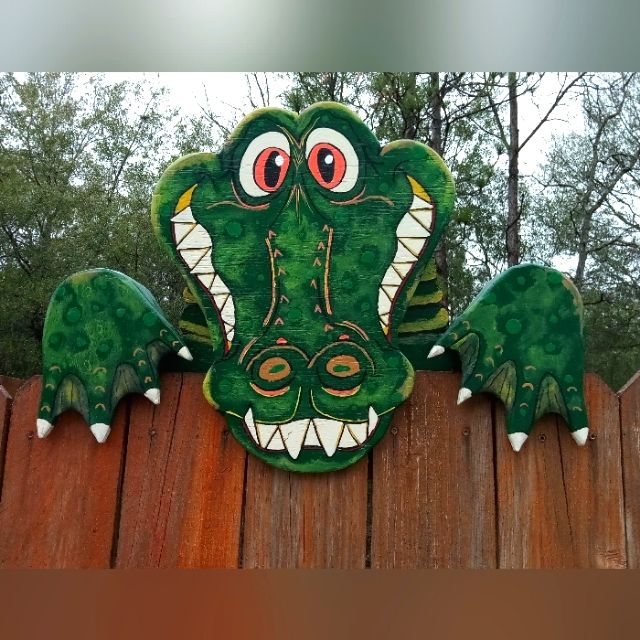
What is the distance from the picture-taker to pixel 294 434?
1829mm

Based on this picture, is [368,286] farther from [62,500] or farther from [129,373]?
[62,500]

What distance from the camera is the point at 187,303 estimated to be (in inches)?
A: 77.0

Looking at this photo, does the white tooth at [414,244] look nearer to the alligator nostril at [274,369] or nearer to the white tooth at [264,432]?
the alligator nostril at [274,369]

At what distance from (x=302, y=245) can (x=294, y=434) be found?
18.4 inches

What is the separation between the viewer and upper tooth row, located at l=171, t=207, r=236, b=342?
74.4 inches

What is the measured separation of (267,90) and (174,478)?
15.4 feet

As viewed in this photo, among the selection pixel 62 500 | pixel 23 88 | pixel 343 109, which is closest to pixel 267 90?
pixel 23 88

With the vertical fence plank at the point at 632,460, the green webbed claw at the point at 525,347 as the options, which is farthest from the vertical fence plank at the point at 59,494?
the vertical fence plank at the point at 632,460

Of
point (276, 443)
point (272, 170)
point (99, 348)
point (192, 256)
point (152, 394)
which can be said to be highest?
point (272, 170)

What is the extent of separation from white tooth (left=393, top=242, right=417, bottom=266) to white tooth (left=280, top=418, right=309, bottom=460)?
454 millimetres

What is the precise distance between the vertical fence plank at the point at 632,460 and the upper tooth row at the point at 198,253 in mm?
1016

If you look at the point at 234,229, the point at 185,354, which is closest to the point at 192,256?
the point at 234,229

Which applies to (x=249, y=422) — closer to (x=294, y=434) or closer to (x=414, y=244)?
(x=294, y=434)

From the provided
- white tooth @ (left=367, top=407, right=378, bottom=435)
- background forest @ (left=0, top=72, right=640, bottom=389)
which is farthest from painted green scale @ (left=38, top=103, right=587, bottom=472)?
background forest @ (left=0, top=72, right=640, bottom=389)
